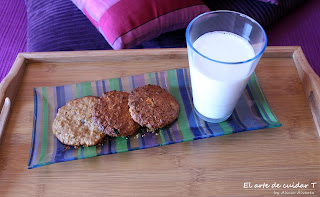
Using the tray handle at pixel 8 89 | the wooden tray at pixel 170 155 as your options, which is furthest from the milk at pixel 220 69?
the tray handle at pixel 8 89

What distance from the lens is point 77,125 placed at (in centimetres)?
81

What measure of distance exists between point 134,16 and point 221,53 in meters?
0.44

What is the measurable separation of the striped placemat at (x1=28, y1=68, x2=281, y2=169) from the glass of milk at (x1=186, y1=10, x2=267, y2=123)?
64 millimetres

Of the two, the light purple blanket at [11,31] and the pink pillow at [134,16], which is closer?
the pink pillow at [134,16]

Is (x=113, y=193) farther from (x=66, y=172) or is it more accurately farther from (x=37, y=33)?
(x=37, y=33)

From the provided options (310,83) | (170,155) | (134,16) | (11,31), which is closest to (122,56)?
(134,16)

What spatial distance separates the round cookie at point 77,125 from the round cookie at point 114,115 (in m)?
0.02

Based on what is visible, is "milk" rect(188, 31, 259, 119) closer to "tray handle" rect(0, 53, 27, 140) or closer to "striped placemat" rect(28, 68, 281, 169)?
"striped placemat" rect(28, 68, 281, 169)

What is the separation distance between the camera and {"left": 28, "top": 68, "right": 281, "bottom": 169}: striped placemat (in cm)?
76

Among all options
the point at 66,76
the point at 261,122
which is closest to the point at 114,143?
the point at 66,76

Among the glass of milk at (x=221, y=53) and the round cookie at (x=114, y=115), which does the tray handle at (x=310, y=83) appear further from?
the round cookie at (x=114, y=115)

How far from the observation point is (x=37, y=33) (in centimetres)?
121

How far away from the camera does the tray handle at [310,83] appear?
857 millimetres

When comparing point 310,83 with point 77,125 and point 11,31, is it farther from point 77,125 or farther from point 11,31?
point 11,31
